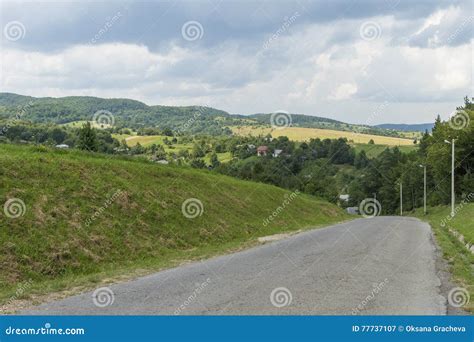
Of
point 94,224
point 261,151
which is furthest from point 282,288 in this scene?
point 261,151

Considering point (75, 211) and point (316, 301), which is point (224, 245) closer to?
point (75, 211)

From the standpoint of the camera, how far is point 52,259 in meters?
14.6

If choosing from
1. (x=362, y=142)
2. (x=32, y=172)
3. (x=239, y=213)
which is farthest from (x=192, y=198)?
(x=362, y=142)

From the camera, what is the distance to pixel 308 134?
554 feet

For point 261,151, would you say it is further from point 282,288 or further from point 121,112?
point 282,288

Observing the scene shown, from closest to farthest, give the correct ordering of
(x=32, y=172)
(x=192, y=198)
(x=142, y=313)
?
(x=142, y=313) < (x=32, y=172) < (x=192, y=198)

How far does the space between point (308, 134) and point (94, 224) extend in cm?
15418

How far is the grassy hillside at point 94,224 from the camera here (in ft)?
46.5

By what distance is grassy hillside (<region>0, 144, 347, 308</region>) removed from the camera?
558 inches

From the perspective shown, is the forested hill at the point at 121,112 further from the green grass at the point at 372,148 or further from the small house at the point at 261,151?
the green grass at the point at 372,148

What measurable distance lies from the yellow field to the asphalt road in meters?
149

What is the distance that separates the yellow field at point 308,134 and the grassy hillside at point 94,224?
13776 cm

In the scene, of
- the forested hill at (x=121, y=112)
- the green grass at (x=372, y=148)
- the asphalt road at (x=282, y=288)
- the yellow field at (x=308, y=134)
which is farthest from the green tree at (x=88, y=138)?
the green grass at (x=372, y=148)

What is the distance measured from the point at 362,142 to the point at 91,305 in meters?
178
